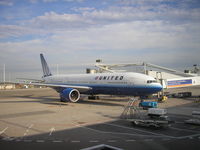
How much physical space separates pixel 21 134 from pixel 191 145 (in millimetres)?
10062

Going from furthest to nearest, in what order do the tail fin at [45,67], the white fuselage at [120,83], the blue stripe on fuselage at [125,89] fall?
the tail fin at [45,67] < the white fuselage at [120,83] < the blue stripe on fuselage at [125,89]

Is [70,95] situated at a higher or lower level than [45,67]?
lower

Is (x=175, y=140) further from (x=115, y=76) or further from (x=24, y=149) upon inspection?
(x=115, y=76)

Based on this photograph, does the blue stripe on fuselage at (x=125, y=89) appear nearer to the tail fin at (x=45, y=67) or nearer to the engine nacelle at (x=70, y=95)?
the engine nacelle at (x=70, y=95)

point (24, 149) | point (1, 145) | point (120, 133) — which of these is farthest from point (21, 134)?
point (120, 133)

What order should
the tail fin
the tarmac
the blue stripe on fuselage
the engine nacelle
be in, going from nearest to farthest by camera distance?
the tarmac, the blue stripe on fuselage, the engine nacelle, the tail fin

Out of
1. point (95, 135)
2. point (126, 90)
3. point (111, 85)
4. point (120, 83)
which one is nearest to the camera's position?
point (95, 135)

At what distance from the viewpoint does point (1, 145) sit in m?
10.6

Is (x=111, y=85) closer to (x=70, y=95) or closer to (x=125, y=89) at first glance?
(x=125, y=89)

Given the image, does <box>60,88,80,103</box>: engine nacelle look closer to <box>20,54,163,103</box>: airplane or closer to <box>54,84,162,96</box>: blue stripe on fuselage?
A: <box>20,54,163,103</box>: airplane

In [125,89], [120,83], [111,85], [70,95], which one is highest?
[120,83]

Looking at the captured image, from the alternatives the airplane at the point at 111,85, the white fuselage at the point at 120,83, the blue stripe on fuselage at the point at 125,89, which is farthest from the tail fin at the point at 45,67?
the blue stripe on fuselage at the point at 125,89

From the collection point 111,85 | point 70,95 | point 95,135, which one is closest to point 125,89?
point 111,85

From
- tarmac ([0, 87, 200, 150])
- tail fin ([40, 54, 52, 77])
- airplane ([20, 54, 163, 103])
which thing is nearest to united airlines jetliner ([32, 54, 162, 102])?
airplane ([20, 54, 163, 103])
